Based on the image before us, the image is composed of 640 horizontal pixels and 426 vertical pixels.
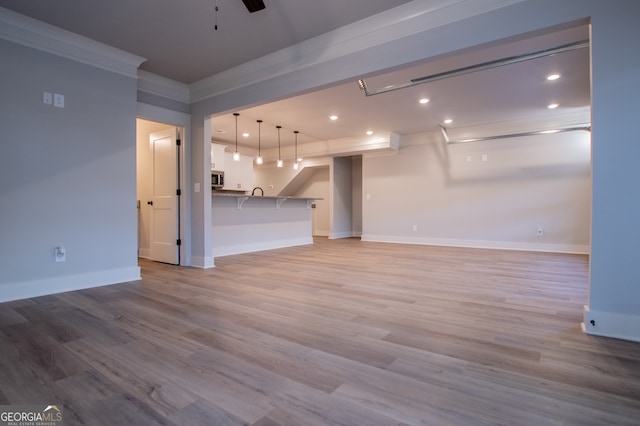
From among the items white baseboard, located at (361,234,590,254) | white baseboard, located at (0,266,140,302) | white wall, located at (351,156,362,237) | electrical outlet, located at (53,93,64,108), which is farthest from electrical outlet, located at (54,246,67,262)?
white wall, located at (351,156,362,237)

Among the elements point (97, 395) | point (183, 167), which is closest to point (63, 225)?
point (183, 167)

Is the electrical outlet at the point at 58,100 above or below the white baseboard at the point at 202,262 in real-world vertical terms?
above

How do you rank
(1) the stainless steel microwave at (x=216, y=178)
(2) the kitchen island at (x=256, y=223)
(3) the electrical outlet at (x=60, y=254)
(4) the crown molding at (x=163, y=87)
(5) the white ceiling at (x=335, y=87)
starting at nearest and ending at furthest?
(5) the white ceiling at (x=335, y=87) → (3) the electrical outlet at (x=60, y=254) → (4) the crown molding at (x=163, y=87) → (2) the kitchen island at (x=256, y=223) → (1) the stainless steel microwave at (x=216, y=178)

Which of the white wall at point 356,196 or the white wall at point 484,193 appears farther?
Result: the white wall at point 356,196

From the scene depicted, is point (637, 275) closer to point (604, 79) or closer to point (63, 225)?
point (604, 79)

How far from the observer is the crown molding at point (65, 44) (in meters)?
2.78

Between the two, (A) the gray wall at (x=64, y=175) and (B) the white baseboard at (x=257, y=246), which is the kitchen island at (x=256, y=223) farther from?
(A) the gray wall at (x=64, y=175)

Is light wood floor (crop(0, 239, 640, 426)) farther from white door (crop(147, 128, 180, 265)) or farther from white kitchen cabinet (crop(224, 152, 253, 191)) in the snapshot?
white kitchen cabinet (crop(224, 152, 253, 191))

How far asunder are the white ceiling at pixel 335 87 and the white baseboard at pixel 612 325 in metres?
1.99

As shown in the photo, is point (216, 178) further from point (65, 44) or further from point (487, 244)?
point (487, 244)

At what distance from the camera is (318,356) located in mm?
1727

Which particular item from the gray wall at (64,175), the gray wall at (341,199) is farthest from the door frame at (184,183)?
the gray wall at (341,199)

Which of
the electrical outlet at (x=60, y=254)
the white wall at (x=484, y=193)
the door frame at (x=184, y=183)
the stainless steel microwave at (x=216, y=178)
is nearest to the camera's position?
the electrical outlet at (x=60, y=254)

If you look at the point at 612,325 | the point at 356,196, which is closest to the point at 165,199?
the point at 612,325
